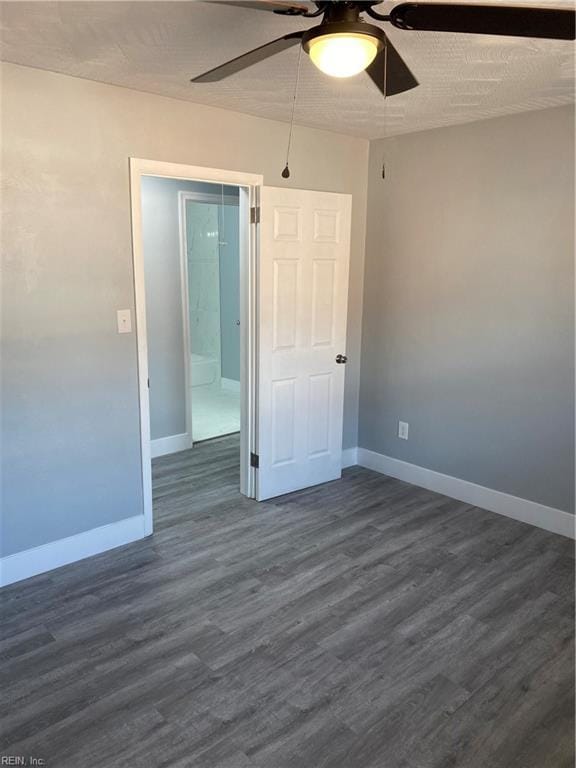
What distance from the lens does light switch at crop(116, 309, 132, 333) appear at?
9.92 ft

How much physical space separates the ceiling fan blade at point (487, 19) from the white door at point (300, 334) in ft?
6.51

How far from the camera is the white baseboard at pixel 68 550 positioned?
2814 mm

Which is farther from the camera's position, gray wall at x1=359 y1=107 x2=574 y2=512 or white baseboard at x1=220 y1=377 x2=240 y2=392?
white baseboard at x1=220 y1=377 x2=240 y2=392

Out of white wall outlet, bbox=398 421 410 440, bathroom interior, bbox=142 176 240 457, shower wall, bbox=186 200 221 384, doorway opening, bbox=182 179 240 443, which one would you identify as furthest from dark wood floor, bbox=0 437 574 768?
shower wall, bbox=186 200 221 384

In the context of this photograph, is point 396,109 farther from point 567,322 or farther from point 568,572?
point 568,572

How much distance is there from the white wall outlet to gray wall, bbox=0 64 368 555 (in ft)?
6.40

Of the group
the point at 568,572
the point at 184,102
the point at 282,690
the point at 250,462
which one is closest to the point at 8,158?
the point at 184,102

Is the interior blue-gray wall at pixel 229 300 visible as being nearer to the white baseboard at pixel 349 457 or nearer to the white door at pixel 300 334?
the white baseboard at pixel 349 457

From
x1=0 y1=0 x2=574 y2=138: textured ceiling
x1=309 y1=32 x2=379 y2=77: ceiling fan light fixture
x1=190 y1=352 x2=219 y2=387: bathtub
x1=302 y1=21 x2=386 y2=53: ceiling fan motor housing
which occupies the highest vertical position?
x1=0 y1=0 x2=574 y2=138: textured ceiling

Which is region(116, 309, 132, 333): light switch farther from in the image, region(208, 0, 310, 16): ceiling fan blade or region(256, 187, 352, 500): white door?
region(208, 0, 310, 16): ceiling fan blade

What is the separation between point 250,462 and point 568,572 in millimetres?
2005

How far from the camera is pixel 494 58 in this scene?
2.27m

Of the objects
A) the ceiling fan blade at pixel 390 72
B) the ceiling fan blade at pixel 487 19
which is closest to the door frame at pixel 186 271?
the ceiling fan blade at pixel 390 72

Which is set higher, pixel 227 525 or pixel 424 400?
pixel 424 400
